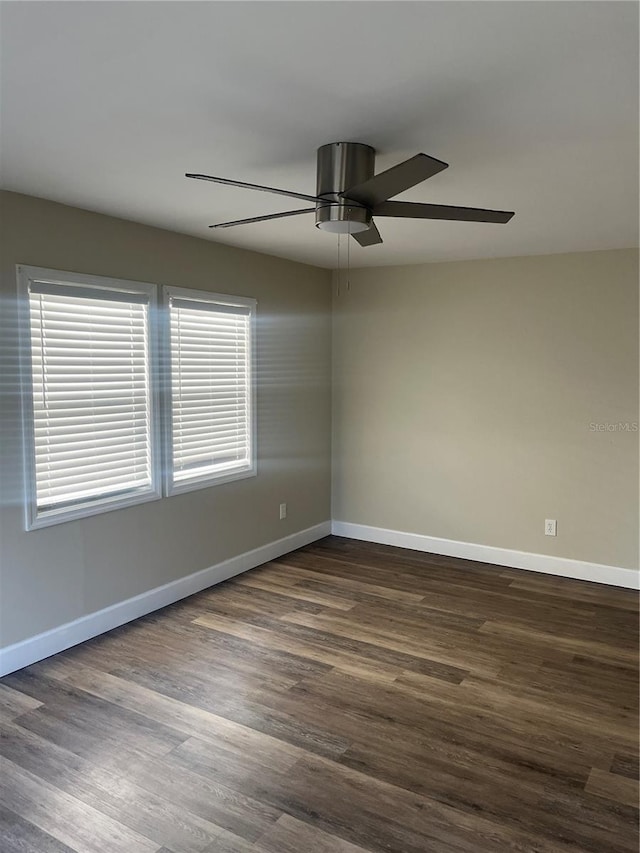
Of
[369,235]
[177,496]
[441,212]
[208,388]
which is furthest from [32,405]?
[441,212]

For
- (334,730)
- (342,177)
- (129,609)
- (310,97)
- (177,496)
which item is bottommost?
(334,730)

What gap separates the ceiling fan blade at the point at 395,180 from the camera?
186cm

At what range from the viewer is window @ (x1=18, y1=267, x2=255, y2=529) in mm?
3201

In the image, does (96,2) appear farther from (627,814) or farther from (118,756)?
(627,814)

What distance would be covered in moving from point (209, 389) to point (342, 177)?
2.24m

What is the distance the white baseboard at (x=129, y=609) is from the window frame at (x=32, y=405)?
60 centimetres

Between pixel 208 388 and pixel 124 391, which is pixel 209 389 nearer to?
pixel 208 388

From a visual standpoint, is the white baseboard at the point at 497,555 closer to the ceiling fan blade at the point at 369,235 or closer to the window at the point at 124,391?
the window at the point at 124,391

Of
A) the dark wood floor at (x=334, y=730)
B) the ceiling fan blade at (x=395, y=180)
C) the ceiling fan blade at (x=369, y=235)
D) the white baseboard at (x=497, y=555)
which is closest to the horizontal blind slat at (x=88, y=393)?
the dark wood floor at (x=334, y=730)

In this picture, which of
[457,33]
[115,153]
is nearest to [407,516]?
[115,153]

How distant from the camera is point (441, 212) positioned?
225 centimetres

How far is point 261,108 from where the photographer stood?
2.01 meters

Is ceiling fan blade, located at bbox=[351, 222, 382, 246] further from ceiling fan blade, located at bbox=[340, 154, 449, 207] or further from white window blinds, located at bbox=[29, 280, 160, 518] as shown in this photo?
white window blinds, located at bbox=[29, 280, 160, 518]

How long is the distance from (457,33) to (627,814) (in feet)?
8.34
